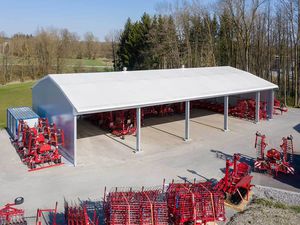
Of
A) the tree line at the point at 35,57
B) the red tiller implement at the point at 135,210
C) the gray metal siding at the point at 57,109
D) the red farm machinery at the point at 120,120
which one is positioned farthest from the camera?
the tree line at the point at 35,57

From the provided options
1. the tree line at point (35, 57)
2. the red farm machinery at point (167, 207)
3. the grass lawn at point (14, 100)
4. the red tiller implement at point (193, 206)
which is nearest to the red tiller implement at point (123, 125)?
the red farm machinery at point (167, 207)

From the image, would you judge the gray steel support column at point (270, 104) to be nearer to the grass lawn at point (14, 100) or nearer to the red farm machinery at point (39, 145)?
the red farm machinery at point (39, 145)

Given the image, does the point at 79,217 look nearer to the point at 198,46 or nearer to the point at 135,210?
the point at 135,210

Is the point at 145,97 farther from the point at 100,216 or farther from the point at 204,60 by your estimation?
the point at 204,60

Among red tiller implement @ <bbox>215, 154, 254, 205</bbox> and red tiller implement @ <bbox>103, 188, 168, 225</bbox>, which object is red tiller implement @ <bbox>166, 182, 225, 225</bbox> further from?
red tiller implement @ <bbox>215, 154, 254, 205</bbox>

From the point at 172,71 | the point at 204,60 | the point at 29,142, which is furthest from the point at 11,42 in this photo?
the point at 29,142

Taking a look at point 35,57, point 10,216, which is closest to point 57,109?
point 10,216

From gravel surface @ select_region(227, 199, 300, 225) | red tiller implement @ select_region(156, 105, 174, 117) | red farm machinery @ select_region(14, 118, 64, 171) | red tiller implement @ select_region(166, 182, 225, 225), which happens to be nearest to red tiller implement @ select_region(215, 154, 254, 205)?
gravel surface @ select_region(227, 199, 300, 225)
